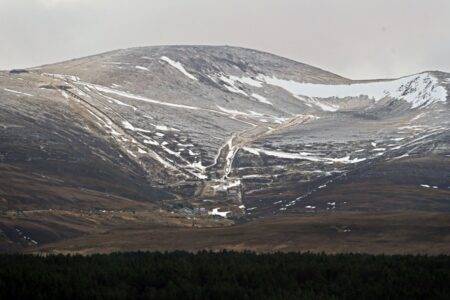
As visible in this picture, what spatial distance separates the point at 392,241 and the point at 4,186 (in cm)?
8931

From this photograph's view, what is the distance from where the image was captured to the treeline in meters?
59.2

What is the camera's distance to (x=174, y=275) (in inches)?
2662

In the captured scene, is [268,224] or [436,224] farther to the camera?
[268,224]

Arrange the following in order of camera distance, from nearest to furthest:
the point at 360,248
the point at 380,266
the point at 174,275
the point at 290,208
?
the point at 174,275, the point at 380,266, the point at 360,248, the point at 290,208

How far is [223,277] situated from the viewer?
67125 millimetres

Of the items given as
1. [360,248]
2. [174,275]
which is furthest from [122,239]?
[174,275]

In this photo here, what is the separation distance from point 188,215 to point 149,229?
29662 millimetres

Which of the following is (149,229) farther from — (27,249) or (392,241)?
(392,241)

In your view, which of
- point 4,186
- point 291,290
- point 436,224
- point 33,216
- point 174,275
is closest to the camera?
point 291,290

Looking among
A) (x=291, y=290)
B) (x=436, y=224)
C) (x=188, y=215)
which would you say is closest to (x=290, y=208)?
(x=188, y=215)

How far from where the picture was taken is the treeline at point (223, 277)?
194 feet

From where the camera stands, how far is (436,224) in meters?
135

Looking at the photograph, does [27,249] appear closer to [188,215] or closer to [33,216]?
[33,216]

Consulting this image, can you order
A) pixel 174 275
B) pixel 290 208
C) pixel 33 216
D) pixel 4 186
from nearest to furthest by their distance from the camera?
pixel 174 275
pixel 33 216
pixel 4 186
pixel 290 208
